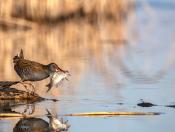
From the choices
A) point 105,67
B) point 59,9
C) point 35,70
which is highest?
point 59,9

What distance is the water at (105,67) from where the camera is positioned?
781cm

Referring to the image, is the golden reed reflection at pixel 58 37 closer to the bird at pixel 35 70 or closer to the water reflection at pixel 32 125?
the bird at pixel 35 70

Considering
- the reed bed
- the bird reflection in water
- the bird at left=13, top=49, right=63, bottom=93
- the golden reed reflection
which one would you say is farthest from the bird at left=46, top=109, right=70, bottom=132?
the reed bed

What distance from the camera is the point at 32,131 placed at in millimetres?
7176

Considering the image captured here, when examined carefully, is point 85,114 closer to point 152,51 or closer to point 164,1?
point 152,51

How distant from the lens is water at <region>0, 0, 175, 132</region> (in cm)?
781

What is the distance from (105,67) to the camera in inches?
492

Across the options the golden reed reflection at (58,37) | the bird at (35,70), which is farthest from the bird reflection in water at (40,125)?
the golden reed reflection at (58,37)

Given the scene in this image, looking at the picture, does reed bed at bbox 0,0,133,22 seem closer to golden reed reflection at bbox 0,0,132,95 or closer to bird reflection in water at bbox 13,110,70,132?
golden reed reflection at bbox 0,0,132,95

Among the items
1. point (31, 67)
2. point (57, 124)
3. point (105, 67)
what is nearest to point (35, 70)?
point (31, 67)

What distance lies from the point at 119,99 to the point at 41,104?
3.02 feet

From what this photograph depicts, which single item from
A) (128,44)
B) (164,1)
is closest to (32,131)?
(128,44)

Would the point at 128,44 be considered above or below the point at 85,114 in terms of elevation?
above

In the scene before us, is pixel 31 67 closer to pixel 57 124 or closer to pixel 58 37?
pixel 57 124
